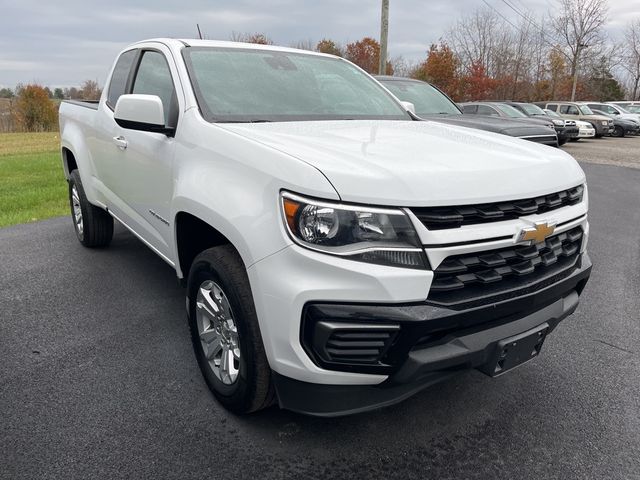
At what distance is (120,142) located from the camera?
11.8ft

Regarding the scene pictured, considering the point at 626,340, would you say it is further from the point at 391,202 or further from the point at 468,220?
the point at 391,202

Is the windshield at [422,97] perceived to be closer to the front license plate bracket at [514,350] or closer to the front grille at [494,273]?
the front grille at [494,273]

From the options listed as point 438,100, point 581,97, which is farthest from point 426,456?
point 581,97

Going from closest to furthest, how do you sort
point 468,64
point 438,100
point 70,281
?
point 70,281, point 438,100, point 468,64

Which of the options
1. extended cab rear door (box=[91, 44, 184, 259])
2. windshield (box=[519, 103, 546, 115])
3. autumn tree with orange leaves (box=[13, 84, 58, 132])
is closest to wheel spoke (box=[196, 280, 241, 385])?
extended cab rear door (box=[91, 44, 184, 259])

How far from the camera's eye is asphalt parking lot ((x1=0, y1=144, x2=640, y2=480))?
2223 millimetres

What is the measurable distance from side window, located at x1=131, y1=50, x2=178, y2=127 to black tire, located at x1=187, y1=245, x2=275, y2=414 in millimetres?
917

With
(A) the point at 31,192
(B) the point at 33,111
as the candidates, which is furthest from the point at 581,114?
(B) the point at 33,111

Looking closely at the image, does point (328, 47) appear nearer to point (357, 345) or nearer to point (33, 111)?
point (33, 111)

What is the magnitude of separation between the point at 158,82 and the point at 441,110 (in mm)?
5984

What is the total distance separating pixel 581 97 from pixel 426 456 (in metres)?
54.2

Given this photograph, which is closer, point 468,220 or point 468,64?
point 468,220

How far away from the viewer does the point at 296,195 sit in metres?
1.94

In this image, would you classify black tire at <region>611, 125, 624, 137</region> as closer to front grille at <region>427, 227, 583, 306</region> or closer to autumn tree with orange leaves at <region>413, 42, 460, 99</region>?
autumn tree with orange leaves at <region>413, 42, 460, 99</region>
